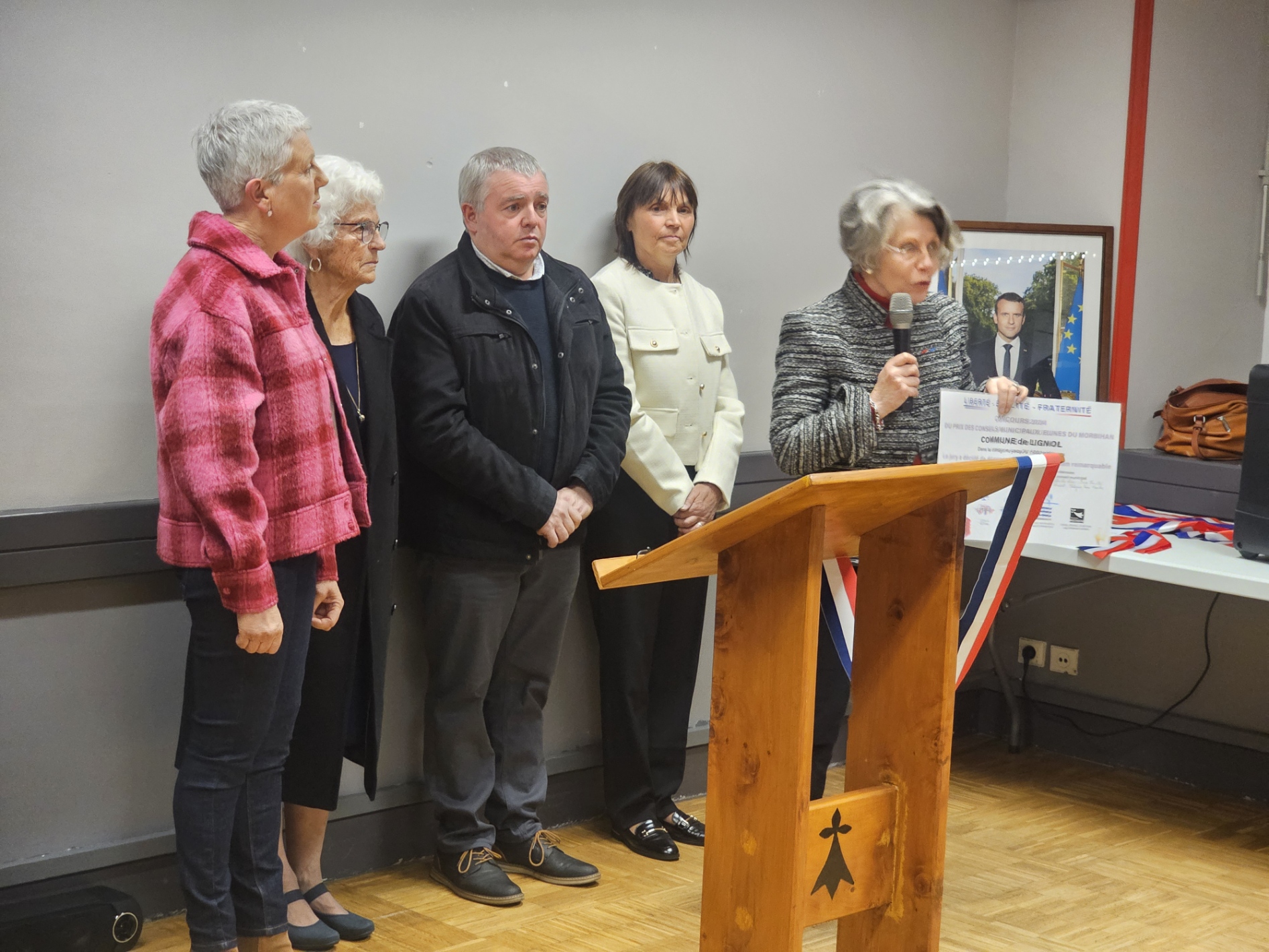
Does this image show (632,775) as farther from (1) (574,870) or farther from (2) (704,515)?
(2) (704,515)

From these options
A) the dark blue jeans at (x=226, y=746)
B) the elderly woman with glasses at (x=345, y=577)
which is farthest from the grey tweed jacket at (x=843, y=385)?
the dark blue jeans at (x=226, y=746)

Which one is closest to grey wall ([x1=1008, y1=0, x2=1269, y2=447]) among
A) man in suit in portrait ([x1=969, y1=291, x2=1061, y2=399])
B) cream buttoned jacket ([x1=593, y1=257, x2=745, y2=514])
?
man in suit in portrait ([x1=969, y1=291, x2=1061, y2=399])

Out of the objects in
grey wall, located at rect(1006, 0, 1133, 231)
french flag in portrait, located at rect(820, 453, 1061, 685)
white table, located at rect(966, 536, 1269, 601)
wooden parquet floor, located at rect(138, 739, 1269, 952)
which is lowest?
wooden parquet floor, located at rect(138, 739, 1269, 952)

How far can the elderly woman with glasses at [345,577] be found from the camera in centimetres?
269

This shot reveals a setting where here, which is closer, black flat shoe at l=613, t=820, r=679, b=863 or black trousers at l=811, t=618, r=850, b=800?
black trousers at l=811, t=618, r=850, b=800

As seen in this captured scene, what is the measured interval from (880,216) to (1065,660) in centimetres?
219

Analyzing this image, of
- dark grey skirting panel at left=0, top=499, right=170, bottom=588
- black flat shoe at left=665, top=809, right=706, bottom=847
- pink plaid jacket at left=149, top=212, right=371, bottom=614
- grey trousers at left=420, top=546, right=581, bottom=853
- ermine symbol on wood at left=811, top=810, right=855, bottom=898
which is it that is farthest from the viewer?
black flat shoe at left=665, top=809, right=706, bottom=847

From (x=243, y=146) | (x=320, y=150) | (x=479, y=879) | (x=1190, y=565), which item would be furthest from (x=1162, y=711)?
(x=243, y=146)

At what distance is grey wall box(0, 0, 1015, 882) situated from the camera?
256 cm

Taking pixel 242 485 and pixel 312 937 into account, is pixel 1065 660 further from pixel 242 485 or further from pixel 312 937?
pixel 242 485

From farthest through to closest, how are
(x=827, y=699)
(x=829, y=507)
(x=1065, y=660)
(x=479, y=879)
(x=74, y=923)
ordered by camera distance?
(x=1065, y=660) → (x=479, y=879) → (x=827, y=699) → (x=74, y=923) → (x=829, y=507)

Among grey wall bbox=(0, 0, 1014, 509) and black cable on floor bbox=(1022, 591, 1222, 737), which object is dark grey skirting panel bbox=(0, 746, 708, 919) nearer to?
grey wall bbox=(0, 0, 1014, 509)

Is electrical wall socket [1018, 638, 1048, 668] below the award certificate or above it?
below

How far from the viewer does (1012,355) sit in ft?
13.7
